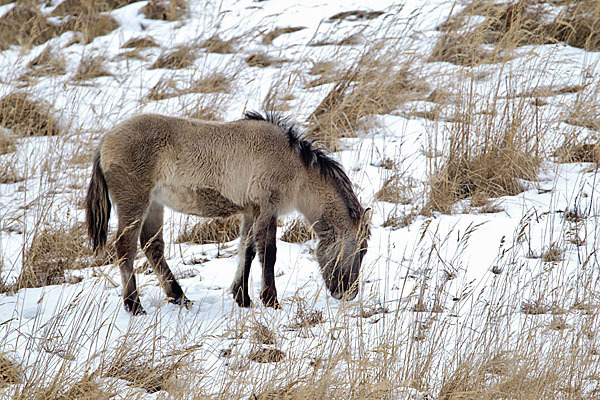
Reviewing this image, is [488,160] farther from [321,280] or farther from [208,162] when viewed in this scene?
[208,162]

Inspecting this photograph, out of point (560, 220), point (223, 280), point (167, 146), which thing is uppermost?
point (167, 146)

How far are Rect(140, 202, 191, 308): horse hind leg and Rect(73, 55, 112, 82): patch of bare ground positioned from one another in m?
5.00

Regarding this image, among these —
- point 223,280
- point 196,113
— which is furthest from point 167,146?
point 196,113

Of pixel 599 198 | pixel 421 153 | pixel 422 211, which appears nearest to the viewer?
pixel 599 198

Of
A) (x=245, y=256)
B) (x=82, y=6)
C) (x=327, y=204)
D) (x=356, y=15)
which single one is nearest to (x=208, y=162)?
(x=245, y=256)

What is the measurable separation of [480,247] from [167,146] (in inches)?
115

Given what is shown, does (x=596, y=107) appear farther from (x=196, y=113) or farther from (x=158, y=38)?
(x=158, y=38)

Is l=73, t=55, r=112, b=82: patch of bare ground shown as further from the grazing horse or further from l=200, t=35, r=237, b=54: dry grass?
the grazing horse

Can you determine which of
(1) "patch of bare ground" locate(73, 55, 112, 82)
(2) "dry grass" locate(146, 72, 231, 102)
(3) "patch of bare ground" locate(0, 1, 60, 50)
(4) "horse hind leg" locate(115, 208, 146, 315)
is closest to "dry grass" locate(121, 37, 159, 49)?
(1) "patch of bare ground" locate(73, 55, 112, 82)

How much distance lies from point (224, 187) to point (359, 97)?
3264 millimetres

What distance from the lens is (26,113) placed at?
302 inches

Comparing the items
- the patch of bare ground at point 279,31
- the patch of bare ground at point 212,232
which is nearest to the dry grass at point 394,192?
the patch of bare ground at point 212,232

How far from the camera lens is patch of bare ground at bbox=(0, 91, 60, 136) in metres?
7.48

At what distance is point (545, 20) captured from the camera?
8648 millimetres
